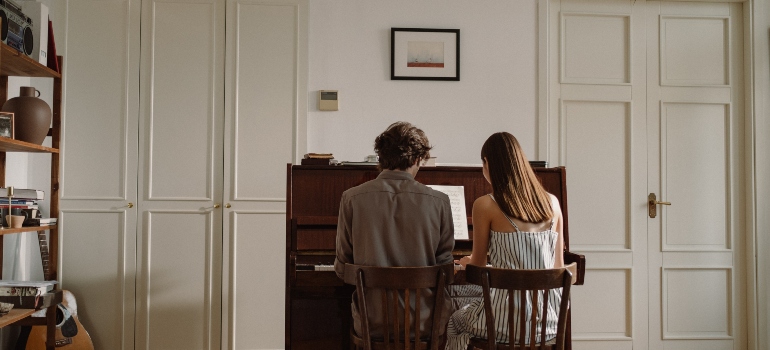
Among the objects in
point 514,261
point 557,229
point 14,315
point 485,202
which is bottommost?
point 14,315

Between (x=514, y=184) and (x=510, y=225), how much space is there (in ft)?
0.50

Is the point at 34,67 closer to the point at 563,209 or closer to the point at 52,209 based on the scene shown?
the point at 52,209

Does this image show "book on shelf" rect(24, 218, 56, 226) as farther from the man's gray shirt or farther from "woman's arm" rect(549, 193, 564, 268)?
"woman's arm" rect(549, 193, 564, 268)

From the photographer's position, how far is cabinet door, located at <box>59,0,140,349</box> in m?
3.15

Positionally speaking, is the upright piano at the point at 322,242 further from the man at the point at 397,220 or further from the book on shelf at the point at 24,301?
the book on shelf at the point at 24,301

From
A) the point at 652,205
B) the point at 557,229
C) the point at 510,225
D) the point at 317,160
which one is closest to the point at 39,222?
the point at 317,160

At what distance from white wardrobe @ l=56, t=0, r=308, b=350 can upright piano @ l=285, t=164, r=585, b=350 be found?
2.45ft

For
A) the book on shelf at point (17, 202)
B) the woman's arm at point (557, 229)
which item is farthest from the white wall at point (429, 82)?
the book on shelf at point (17, 202)

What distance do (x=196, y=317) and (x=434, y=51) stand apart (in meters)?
2.21

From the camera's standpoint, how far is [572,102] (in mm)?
3455

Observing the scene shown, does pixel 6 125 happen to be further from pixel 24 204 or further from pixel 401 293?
pixel 401 293

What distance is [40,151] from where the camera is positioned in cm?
276

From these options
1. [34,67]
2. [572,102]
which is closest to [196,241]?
[34,67]

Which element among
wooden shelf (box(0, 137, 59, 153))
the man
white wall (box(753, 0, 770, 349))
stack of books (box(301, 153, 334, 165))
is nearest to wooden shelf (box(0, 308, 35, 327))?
wooden shelf (box(0, 137, 59, 153))
